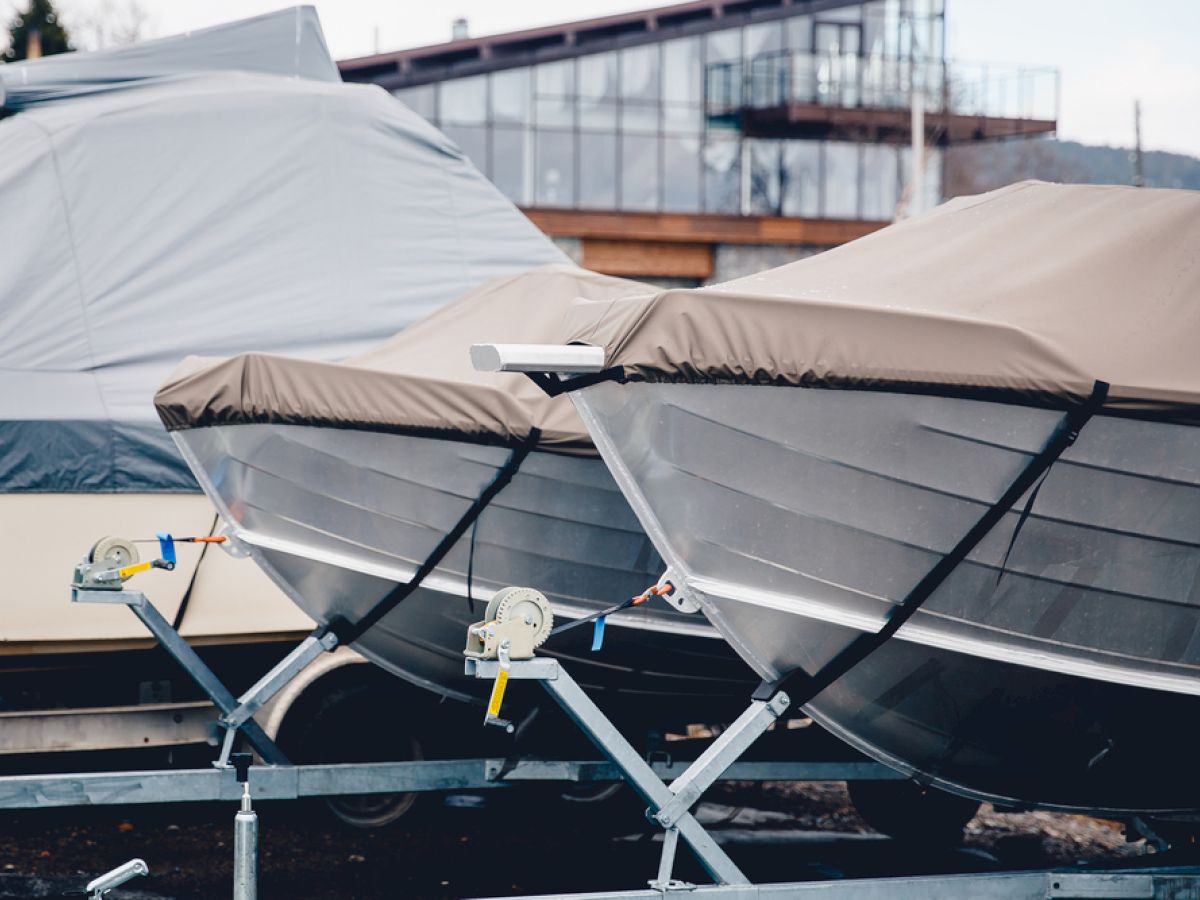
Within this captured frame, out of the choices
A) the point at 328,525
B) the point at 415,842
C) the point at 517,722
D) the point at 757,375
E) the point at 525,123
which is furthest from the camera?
the point at 525,123

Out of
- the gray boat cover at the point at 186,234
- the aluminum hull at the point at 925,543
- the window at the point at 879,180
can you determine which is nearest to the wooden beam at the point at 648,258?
the window at the point at 879,180

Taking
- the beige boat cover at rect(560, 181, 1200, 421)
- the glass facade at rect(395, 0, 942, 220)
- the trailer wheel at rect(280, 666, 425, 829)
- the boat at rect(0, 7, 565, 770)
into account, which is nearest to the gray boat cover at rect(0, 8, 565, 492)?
the boat at rect(0, 7, 565, 770)

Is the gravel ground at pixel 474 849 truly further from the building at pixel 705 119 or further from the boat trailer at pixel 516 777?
the building at pixel 705 119

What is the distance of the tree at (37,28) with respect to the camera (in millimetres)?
30328

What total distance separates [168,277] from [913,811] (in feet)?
14.6

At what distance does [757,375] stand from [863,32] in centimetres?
2981

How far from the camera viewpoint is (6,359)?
23.0ft

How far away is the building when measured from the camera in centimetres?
2855

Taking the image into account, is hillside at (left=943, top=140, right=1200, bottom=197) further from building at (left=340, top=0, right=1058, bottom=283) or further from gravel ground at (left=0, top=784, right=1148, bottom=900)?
gravel ground at (left=0, top=784, right=1148, bottom=900)

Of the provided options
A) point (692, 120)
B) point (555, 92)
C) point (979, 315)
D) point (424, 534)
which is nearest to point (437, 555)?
point (424, 534)

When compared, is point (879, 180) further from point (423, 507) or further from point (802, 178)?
point (423, 507)

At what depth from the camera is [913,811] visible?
6742 millimetres

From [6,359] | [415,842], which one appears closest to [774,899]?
[415,842]

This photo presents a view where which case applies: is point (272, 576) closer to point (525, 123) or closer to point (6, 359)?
point (6, 359)
